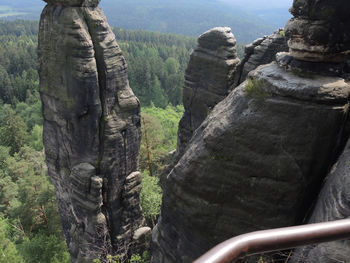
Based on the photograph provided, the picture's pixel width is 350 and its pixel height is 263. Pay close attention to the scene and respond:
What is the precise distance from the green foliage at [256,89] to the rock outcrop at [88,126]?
986cm

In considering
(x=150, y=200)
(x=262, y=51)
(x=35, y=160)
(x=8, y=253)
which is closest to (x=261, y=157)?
(x=262, y=51)

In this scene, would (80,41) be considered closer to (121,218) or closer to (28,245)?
(121,218)

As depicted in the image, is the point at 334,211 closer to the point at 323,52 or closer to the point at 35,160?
the point at 323,52

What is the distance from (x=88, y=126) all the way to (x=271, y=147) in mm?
11362

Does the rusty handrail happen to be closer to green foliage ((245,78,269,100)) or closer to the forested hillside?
green foliage ((245,78,269,100))

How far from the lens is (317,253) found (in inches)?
168

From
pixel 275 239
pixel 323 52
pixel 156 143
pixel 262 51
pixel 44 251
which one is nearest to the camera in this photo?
pixel 275 239

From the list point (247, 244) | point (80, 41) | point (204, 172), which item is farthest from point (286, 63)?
point (80, 41)

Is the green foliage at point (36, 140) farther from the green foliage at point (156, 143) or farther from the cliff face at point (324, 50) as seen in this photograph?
the cliff face at point (324, 50)

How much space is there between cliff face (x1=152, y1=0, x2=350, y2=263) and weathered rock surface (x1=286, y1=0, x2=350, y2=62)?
0.06 ft

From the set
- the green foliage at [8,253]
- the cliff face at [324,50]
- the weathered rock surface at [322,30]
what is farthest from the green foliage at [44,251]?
the weathered rock surface at [322,30]

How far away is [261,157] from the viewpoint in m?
5.45

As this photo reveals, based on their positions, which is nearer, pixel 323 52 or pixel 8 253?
pixel 323 52

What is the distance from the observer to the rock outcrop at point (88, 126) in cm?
1352
